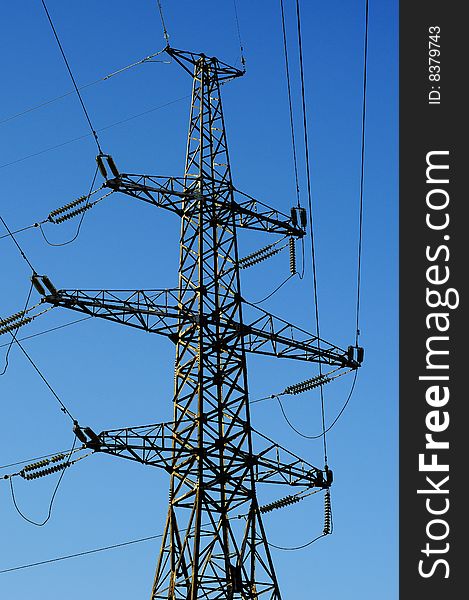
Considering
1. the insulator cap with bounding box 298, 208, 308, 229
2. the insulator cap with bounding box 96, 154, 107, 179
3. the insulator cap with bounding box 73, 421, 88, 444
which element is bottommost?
the insulator cap with bounding box 73, 421, 88, 444

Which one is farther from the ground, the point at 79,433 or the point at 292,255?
the point at 292,255

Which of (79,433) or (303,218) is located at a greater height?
(303,218)

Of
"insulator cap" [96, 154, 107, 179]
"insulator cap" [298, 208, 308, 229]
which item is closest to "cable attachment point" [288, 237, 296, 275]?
"insulator cap" [298, 208, 308, 229]

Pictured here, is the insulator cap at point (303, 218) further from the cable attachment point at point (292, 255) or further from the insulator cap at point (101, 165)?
the insulator cap at point (101, 165)

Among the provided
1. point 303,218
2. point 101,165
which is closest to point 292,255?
point 303,218

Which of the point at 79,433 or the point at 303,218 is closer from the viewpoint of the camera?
the point at 79,433

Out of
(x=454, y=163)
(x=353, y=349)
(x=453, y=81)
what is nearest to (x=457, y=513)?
(x=454, y=163)

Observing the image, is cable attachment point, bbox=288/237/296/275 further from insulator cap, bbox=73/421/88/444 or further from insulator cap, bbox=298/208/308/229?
insulator cap, bbox=73/421/88/444

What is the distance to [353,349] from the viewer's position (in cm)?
3866

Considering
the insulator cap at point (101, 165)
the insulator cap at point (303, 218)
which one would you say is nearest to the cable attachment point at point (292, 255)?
the insulator cap at point (303, 218)

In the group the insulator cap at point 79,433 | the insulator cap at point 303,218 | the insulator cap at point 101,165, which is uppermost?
the insulator cap at point 303,218

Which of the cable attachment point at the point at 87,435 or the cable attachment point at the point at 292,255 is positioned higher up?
the cable attachment point at the point at 292,255

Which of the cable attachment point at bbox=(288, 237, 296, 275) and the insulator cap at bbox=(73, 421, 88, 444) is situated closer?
the insulator cap at bbox=(73, 421, 88, 444)

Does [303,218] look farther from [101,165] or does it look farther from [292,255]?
[101,165]
